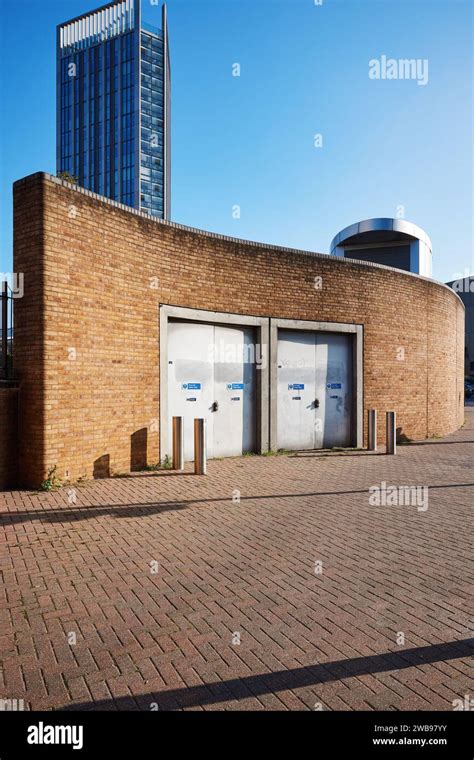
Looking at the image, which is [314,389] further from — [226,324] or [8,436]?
[8,436]

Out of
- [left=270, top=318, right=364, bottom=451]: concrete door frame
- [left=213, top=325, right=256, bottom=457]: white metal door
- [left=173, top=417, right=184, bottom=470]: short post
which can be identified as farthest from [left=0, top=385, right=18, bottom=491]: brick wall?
[left=270, top=318, right=364, bottom=451]: concrete door frame

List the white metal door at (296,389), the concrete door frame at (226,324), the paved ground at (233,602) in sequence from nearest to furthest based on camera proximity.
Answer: the paved ground at (233,602) → the concrete door frame at (226,324) → the white metal door at (296,389)

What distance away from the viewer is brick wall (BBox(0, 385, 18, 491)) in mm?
7859

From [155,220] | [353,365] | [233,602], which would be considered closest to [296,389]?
[353,365]

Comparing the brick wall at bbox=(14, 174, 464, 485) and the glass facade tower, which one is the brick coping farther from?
the glass facade tower

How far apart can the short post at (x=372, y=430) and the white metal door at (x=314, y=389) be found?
590 mm

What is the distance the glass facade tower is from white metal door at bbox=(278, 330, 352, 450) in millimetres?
80408

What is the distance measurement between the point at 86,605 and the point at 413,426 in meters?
13.3

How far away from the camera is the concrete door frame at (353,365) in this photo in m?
11.9

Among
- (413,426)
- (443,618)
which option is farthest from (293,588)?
(413,426)

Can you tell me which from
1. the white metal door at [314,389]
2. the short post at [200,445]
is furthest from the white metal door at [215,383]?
the short post at [200,445]

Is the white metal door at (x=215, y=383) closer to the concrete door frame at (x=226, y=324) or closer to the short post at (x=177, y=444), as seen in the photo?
the concrete door frame at (x=226, y=324)

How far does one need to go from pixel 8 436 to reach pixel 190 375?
4.05 meters

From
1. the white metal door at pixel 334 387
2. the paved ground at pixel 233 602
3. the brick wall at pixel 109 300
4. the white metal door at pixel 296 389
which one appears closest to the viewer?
the paved ground at pixel 233 602
